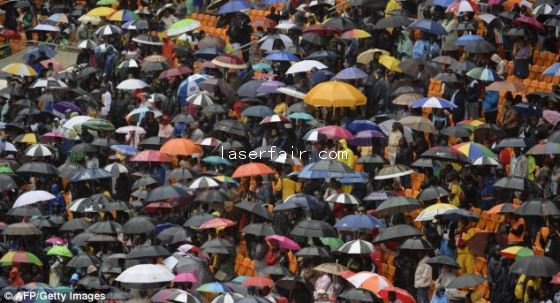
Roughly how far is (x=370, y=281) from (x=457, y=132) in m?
5.79

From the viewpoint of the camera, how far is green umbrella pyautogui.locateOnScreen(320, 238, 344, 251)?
1018 inches

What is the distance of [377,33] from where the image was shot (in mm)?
33656

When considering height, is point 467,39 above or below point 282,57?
above

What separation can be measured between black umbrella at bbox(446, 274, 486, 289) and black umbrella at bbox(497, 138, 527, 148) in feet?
14.5

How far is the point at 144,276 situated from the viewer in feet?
81.0

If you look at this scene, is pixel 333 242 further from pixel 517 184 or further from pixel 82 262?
pixel 82 262

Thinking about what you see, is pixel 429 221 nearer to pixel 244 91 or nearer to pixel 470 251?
pixel 470 251

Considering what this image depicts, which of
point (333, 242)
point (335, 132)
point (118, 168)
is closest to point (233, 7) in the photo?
point (118, 168)

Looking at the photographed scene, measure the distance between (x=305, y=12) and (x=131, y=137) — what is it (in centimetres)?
546

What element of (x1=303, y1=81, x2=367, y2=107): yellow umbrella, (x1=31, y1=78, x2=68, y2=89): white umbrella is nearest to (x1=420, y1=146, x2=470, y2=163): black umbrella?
(x1=303, y1=81, x2=367, y2=107): yellow umbrella

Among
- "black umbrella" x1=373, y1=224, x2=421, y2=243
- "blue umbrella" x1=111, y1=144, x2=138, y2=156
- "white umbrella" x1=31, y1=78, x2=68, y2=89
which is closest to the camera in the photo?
"black umbrella" x1=373, y1=224, x2=421, y2=243

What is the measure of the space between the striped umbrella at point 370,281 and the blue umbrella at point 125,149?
879cm

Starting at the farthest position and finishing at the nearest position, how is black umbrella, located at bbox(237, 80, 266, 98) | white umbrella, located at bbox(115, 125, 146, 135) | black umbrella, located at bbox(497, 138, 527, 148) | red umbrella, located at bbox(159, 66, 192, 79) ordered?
red umbrella, located at bbox(159, 66, 192, 79) → white umbrella, located at bbox(115, 125, 146, 135) → black umbrella, located at bbox(237, 80, 266, 98) → black umbrella, located at bbox(497, 138, 527, 148)

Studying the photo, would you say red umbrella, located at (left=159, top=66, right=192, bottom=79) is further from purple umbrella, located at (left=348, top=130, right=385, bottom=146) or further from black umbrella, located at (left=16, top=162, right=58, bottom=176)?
purple umbrella, located at (left=348, top=130, right=385, bottom=146)
